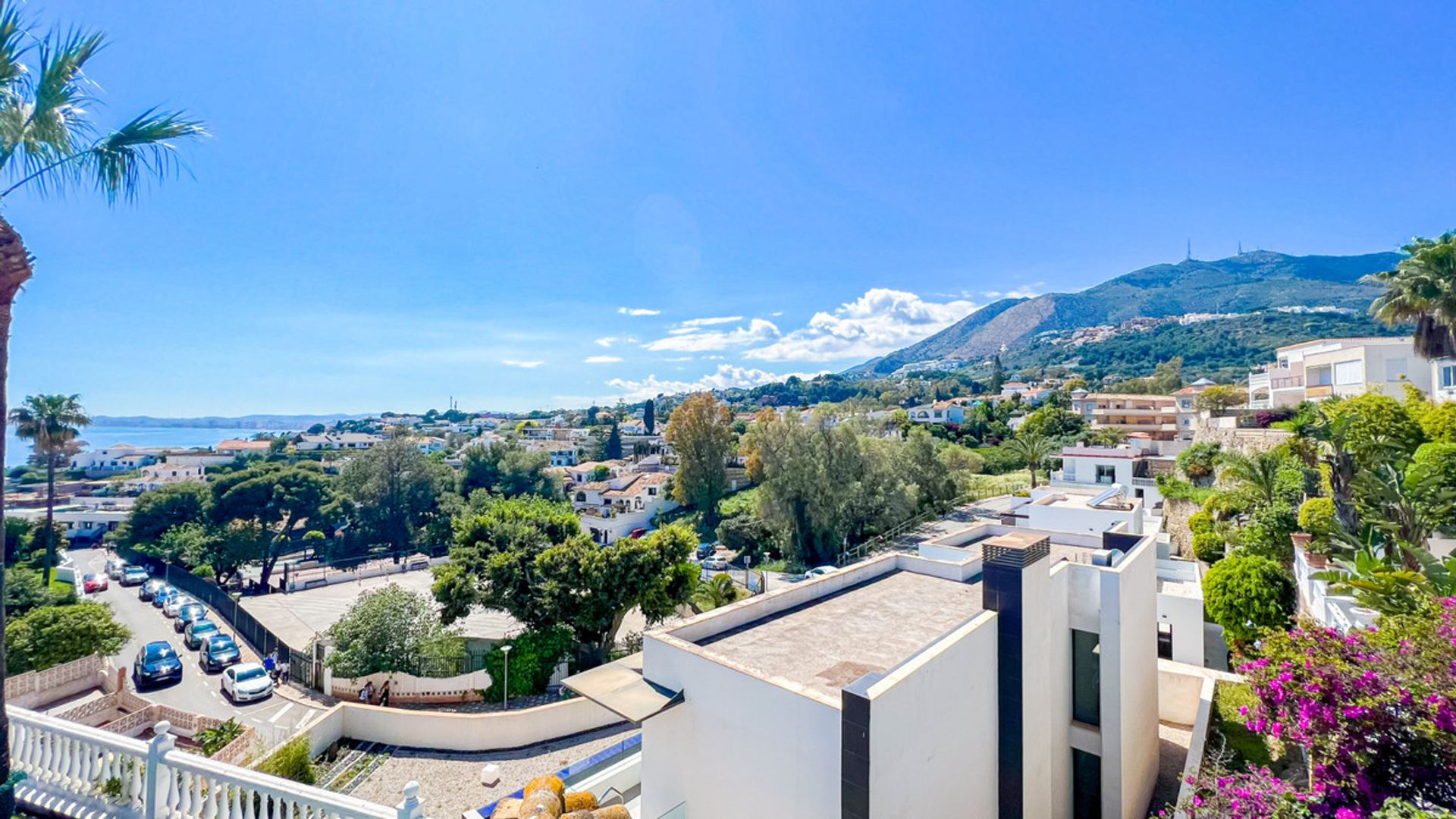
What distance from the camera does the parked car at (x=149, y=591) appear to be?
31.9 metres

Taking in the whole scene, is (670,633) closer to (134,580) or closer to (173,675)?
(173,675)

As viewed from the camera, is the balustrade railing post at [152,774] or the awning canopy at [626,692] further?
the awning canopy at [626,692]

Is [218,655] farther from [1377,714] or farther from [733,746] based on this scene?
[1377,714]

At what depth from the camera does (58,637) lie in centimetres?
1594

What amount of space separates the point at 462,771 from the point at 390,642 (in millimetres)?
5924

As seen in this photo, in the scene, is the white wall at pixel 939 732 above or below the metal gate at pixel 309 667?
above

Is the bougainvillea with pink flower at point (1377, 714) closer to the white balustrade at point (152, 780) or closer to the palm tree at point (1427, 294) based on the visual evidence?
the white balustrade at point (152, 780)

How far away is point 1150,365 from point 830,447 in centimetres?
13340

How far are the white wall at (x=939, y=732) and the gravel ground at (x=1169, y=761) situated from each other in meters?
5.57

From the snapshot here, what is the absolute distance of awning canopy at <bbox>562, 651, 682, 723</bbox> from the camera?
22.0 feet

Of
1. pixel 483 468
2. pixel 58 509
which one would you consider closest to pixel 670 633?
pixel 483 468

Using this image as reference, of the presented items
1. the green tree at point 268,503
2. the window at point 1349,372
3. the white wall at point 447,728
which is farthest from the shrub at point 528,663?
the window at point 1349,372

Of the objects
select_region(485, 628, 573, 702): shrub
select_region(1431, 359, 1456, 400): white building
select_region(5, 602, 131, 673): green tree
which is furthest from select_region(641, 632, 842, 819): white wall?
select_region(1431, 359, 1456, 400): white building

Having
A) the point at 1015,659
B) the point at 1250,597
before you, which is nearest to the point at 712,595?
the point at 1015,659
